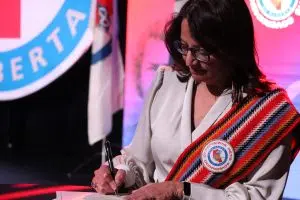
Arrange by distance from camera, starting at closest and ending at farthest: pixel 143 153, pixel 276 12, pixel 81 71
Answer: pixel 143 153 < pixel 276 12 < pixel 81 71

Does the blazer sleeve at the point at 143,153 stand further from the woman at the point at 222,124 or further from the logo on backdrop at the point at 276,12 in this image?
the logo on backdrop at the point at 276,12

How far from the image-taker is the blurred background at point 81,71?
294cm

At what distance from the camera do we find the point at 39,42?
3809 millimetres

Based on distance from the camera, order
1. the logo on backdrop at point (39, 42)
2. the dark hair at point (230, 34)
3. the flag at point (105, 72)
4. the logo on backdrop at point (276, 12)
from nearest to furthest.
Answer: the dark hair at point (230, 34) → the logo on backdrop at point (276, 12) → the flag at point (105, 72) → the logo on backdrop at point (39, 42)

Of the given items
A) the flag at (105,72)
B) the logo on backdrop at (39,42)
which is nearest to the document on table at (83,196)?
the flag at (105,72)

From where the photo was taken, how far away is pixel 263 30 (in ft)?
9.62

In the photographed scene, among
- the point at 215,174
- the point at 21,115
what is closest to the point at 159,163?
the point at 215,174

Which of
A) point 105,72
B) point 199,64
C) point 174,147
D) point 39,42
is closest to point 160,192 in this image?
point 174,147

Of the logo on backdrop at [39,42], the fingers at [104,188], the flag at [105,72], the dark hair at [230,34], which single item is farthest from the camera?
the logo on backdrop at [39,42]

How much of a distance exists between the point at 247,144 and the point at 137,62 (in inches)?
84.5

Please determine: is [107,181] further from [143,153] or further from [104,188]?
[143,153]

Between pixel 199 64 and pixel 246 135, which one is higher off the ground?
pixel 199 64

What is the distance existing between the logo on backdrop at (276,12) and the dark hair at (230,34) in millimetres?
1729

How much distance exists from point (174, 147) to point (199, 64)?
21 centimetres
